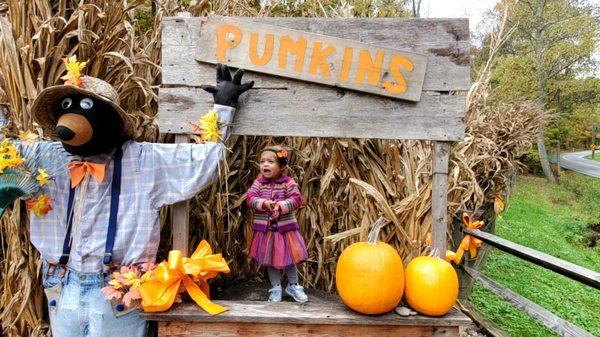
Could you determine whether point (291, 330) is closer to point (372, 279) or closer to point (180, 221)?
point (372, 279)

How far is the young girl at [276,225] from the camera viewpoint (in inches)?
85.7

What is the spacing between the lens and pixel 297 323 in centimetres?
190

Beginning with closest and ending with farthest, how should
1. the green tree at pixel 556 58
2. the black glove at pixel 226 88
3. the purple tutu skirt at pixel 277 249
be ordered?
the black glove at pixel 226 88 → the purple tutu skirt at pixel 277 249 → the green tree at pixel 556 58

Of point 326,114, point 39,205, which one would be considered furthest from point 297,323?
point 39,205

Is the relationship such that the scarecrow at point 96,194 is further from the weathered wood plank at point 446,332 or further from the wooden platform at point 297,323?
the weathered wood plank at point 446,332

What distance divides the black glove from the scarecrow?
0.16 ft

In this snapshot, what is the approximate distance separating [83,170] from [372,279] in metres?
1.45

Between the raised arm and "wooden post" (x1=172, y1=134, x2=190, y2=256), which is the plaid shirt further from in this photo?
the raised arm

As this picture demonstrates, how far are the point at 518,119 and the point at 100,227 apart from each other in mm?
4544

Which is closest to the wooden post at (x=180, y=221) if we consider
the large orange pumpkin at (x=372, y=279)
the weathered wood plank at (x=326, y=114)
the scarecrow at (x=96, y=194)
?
the weathered wood plank at (x=326, y=114)

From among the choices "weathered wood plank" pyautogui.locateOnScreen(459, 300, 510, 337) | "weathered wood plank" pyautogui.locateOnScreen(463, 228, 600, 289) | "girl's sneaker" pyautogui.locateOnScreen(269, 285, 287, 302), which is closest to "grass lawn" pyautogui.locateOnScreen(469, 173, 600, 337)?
"weathered wood plank" pyautogui.locateOnScreen(459, 300, 510, 337)

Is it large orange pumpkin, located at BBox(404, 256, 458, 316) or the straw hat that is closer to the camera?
the straw hat

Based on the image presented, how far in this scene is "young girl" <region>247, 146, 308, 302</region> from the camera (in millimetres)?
2178

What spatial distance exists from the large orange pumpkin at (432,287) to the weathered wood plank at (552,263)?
73 centimetres
